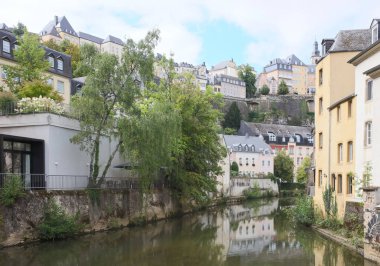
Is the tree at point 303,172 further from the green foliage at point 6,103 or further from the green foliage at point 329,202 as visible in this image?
the green foliage at point 6,103

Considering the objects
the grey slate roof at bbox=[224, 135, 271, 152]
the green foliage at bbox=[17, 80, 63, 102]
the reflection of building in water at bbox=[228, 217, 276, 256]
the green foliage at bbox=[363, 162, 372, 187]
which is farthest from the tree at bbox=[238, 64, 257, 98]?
the green foliage at bbox=[363, 162, 372, 187]

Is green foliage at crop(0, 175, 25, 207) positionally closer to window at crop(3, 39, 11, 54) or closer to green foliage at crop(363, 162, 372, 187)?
green foliage at crop(363, 162, 372, 187)

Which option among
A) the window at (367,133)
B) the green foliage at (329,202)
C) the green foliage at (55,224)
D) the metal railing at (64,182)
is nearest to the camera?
the green foliage at (55,224)

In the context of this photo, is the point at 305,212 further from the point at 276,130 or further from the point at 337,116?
the point at 276,130

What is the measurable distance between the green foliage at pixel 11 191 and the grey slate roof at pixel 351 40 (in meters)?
20.0

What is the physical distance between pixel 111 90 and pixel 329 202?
14538 millimetres

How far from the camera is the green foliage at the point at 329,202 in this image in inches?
1088

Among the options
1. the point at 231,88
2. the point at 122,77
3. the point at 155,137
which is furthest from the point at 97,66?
the point at 231,88

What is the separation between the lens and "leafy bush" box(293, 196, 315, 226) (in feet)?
101

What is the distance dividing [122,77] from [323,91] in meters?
13.3

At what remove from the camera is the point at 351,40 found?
30047 mm

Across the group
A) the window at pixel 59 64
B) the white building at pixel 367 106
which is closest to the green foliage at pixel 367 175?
the white building at pixel 367 106

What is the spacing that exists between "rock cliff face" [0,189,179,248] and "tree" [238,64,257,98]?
11526cm

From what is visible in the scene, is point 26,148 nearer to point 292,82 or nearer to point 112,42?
point 112,42
